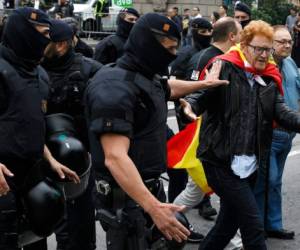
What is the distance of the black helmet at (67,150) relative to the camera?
13.9 ft

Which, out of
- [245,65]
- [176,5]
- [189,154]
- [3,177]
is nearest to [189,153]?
[189,154]

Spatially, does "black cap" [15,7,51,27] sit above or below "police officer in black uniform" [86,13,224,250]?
above

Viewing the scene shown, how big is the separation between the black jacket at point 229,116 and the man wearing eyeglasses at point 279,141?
977mm

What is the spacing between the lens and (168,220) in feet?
9.55

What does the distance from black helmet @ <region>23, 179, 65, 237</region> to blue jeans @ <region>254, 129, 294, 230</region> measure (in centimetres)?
198

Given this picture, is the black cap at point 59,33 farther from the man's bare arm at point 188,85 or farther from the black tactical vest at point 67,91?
the man's bare arm at point 188,85

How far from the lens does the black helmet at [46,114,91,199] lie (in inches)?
166

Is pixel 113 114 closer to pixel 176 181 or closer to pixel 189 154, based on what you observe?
pixel 189 154

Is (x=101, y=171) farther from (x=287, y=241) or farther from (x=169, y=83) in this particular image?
(x=287, y=241)

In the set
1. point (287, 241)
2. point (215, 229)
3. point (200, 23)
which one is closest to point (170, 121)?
point (200, 23)

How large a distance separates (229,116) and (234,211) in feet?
2.05

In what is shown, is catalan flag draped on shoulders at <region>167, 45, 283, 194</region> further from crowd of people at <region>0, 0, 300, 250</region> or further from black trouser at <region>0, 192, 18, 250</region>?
black trouser at <region>0, 192, 18, 250</region>

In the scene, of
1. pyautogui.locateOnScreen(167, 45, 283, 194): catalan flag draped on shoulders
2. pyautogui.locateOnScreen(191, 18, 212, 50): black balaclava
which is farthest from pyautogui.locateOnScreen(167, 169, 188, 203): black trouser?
pyautogui.locateOnScreen(191, 18, 212, 50): black balaclava

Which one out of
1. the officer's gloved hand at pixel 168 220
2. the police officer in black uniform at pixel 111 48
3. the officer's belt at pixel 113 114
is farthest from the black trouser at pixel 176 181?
the officer's gloved hand at pixel 168 220
